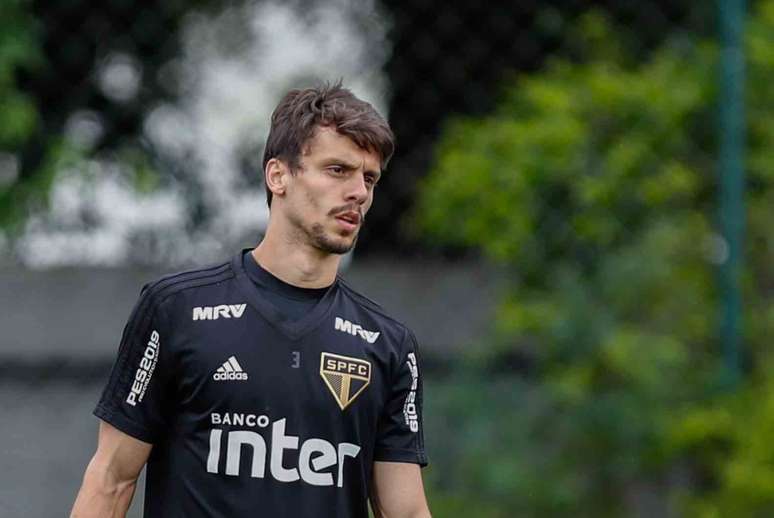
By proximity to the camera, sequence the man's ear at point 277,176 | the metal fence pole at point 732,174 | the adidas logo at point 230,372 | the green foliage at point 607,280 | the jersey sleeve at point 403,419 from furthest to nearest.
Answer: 1. the metal fence pole at point 732,174
2. the green foliage at point 607,280
3. the jersey sleeve at point 403,419
4. the man's ear at point 277,176
5. the adidas logo at point 230,372

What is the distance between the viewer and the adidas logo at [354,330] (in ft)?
12.3

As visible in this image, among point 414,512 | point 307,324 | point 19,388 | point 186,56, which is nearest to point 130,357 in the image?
→ point 307,324

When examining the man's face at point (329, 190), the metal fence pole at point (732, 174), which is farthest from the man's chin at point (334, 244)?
the metal fence pole at point (732, 174)

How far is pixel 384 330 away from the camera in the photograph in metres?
3.82

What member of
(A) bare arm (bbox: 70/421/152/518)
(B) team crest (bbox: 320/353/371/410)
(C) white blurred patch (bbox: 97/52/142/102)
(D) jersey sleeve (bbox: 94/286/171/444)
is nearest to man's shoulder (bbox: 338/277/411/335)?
(B) team crest (bbox: 320/353/371/410)

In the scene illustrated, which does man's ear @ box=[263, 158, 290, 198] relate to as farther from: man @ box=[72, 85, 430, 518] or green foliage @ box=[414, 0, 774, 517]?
green foliage @ box=[414, 0, 774, 517]

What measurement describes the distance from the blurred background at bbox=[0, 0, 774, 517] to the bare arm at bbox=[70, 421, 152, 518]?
2664 mm

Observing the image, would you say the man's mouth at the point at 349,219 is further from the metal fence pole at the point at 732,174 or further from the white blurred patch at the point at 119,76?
the white blurred patch at the point at 119,76

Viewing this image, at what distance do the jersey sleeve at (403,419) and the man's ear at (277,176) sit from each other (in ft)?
1.60

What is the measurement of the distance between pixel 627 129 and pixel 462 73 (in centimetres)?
Result: 94

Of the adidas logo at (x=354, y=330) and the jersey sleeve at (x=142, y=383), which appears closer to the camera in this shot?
the jersey sleeve at (x=142, y=383)

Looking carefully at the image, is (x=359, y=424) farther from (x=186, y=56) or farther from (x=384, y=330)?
(x=186, y=56)

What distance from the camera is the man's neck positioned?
147 inches

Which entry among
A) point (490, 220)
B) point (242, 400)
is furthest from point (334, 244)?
point (490, 220)
